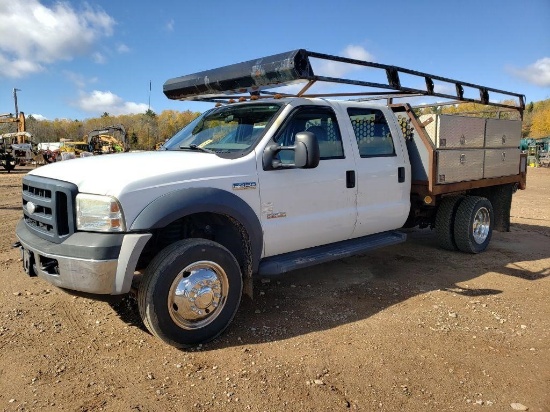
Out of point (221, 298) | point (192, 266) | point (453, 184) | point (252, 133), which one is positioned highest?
point (252, 133)

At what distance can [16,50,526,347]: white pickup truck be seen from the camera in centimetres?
305

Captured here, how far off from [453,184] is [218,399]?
13.7 ft

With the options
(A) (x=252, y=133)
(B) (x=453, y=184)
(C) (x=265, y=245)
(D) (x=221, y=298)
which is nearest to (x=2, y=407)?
(D) (x=221, y=298)

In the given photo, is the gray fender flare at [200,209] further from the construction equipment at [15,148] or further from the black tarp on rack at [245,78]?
the construction equipment at [15,148]

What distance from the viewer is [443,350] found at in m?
3.36

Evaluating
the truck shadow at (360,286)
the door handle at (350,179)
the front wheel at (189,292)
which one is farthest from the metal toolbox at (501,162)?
the front wheel at (189,292)

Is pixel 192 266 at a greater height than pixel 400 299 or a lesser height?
greater

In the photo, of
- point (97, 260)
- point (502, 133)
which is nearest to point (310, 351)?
point (97, 260)

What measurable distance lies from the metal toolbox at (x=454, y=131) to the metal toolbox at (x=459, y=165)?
8cm

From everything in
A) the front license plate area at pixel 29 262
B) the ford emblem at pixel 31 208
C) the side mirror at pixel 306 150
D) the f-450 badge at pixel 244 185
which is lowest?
the front license plate area at pixel 29 262

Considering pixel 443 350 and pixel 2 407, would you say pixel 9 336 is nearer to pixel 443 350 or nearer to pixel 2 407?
pixel 2 407

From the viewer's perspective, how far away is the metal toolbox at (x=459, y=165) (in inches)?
208

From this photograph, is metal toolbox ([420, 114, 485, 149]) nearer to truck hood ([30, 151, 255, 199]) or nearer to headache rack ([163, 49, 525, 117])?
headache rack ([163, 49, 525, 117])

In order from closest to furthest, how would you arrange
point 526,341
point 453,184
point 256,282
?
point 526,341
point 256,282
point 453,184
